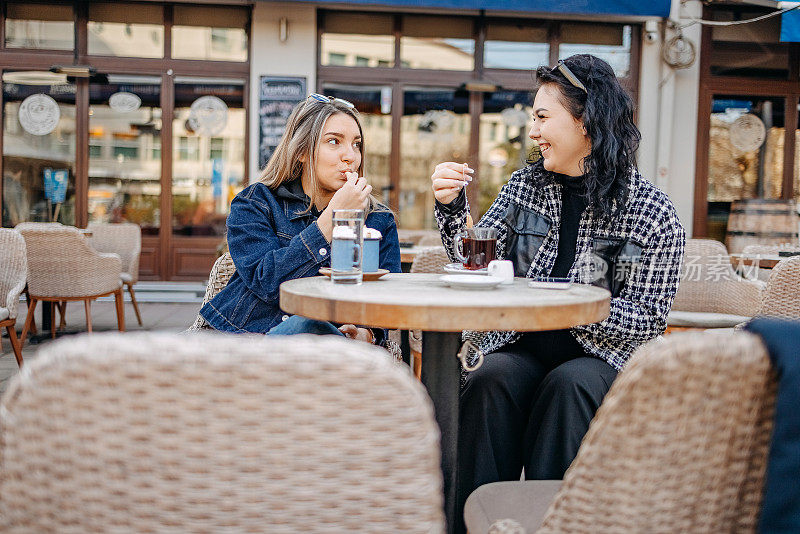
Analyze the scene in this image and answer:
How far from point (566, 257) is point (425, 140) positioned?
5728mm

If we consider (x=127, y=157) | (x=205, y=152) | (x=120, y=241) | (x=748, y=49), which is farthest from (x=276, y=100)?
(x=748, y=49)

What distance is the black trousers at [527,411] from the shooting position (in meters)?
1.72

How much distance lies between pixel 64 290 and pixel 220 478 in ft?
14.9

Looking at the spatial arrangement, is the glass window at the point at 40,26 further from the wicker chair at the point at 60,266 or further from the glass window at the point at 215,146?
the wicker chair at the point at 60,266

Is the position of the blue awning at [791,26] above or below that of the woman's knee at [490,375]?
above

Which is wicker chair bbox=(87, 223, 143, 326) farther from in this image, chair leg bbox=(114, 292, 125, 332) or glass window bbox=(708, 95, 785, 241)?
glass window bbox=(708, 95, 785, 241)

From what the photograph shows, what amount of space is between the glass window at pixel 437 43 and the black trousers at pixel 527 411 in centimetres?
604

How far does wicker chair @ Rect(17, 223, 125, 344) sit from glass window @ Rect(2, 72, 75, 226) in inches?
119

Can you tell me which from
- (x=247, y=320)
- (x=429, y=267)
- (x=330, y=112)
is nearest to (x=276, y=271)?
(x=247, y=320)

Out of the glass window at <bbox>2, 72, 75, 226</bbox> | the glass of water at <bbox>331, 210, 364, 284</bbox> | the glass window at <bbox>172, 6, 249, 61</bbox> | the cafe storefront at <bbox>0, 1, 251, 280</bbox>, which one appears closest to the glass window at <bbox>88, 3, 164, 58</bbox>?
the cafe storefront at <bbox>0, 1, 251, 280</bbox>

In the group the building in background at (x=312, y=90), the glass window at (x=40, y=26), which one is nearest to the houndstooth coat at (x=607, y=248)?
the building in background at (x=312, y=90)

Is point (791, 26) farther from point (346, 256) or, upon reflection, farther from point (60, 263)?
point (60, 263)

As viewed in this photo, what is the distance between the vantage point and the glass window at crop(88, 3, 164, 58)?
7.34m

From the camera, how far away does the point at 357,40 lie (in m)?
7.47
